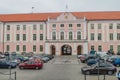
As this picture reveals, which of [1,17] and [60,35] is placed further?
→ [1,17]

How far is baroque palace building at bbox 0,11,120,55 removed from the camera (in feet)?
234

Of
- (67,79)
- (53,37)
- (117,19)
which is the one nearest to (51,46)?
(53,37)

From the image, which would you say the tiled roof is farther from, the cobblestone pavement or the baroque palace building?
the cobblestone pavement

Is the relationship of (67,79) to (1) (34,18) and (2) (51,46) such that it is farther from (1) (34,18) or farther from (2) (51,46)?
(1) (34,18)

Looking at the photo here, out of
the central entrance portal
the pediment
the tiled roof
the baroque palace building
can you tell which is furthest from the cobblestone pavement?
the tiled roof

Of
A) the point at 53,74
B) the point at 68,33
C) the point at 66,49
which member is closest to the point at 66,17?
the point at 68,33

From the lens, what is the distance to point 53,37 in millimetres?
72438

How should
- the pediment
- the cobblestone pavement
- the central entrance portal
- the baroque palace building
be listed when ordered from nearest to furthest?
1. the cobblestone pavement
2. the baroque palace building
3. the pediment
4. the central entrance portal

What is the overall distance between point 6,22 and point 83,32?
2104 cm

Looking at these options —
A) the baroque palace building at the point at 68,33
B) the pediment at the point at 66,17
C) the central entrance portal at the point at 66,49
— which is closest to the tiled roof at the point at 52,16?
the baroque palace building at the point at 68,33

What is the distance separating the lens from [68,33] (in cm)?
7206

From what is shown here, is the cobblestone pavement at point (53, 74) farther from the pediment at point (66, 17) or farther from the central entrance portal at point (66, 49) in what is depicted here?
the central entrance portal at point (66, 49)

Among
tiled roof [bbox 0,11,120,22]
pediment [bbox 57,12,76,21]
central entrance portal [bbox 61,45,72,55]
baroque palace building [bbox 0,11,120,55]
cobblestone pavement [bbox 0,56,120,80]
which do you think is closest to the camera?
cobblestone pavement [bbox 0,56,120,80]

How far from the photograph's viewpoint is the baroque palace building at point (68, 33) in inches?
2808
